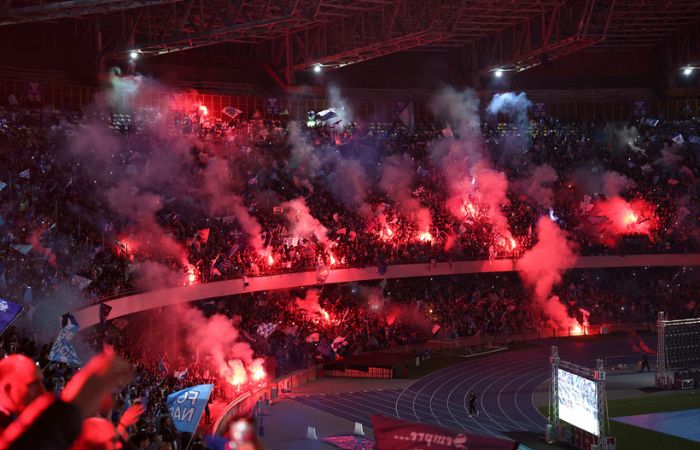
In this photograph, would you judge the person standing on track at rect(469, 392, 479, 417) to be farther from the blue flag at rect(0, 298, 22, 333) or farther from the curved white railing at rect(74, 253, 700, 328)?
the blue flag at rect(0, 298, 22, 333)

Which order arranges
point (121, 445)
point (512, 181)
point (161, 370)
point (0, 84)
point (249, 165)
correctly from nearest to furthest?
point (121, 445), point (161, 370), point (0, 84), point (249, 165), point (512, 181)

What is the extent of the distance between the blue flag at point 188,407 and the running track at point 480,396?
45.0 ft

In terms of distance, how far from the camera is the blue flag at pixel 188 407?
14.2 metres

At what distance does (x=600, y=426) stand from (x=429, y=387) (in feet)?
34.7

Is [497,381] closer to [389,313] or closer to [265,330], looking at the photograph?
[389,313]

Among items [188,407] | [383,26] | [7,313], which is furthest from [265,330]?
[188,407]

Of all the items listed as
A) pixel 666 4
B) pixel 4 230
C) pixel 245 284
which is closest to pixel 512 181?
pixel 666 4

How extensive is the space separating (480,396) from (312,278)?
8717 mm

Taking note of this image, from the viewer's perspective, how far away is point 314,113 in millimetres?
45562

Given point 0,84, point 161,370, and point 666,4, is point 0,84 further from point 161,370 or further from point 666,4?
point 666,4

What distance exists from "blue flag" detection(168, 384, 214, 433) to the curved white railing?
9029 mm

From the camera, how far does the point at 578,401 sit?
25031 mm

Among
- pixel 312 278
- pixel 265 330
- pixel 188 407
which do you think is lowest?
pixel 265 330

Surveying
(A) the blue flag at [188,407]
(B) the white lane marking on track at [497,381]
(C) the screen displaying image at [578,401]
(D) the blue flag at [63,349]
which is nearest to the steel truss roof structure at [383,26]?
(B) the white lane marking on track at [497,381]
